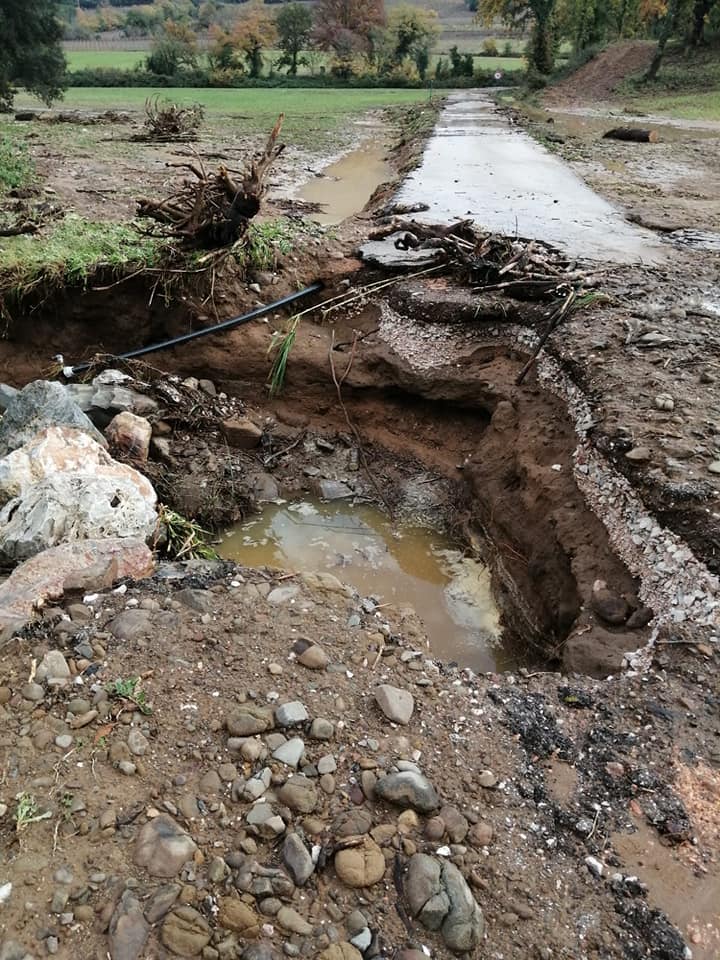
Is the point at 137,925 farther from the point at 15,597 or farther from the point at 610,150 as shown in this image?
the point at 610,150

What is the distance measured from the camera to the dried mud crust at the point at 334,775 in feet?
6.53

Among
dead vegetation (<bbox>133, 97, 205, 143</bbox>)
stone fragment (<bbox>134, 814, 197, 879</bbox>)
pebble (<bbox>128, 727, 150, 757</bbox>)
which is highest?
dead vegetation (<bbox>133, 97, 205, 143</bbox>)

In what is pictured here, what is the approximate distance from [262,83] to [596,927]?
1834 inches

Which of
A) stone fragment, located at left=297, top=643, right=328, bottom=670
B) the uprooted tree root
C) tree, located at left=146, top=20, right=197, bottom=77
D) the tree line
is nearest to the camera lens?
stone fragment, located at left=297, top=643, right=328, bottom=670

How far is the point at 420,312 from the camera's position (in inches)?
231

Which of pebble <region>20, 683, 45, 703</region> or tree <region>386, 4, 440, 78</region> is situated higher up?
tree <region>386, 4, 440, 78</region>

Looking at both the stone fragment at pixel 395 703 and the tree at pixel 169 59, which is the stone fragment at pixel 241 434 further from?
the tree at pixel 169 59

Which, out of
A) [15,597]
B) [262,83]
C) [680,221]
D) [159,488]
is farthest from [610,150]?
[262,83]

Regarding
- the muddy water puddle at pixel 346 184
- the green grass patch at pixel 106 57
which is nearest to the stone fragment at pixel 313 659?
the muddy water puddle at pixel 346 184

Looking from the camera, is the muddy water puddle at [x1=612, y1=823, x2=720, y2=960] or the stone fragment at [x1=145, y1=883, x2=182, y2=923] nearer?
the stone fragment at [x1=145, y1=883, x2=182, y2=923]

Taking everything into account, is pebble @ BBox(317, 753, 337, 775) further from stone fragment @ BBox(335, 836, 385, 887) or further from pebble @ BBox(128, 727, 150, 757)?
pebble @ BBox(128, 727, 150, 757)

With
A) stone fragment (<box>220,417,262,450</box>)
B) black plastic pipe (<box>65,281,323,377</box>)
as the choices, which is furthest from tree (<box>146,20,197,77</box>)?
stone fragment (<box>220,417,262,450</box>)

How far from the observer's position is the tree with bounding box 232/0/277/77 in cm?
4386

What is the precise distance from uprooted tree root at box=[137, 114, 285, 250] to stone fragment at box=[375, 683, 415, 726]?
4.61 meters
